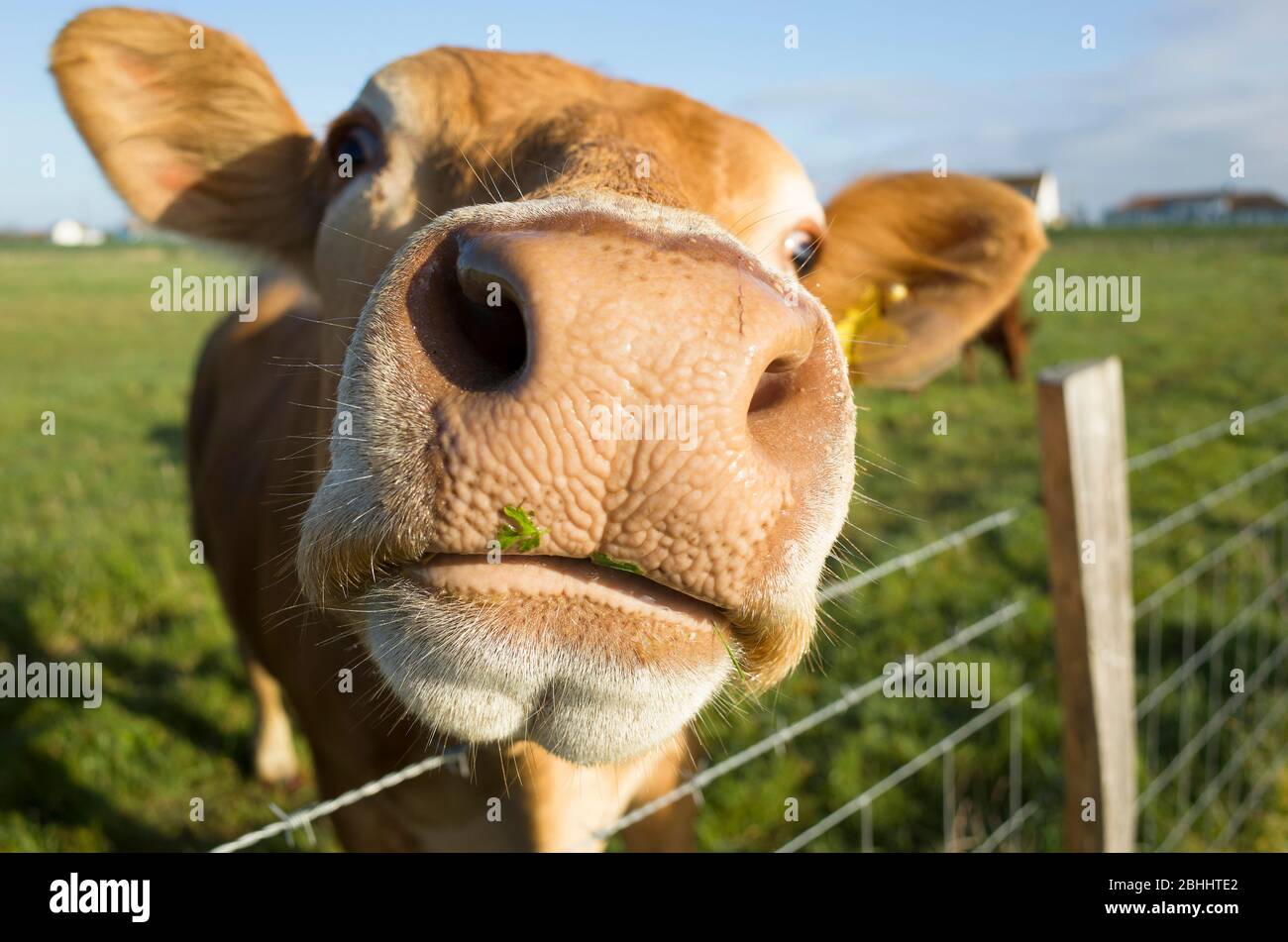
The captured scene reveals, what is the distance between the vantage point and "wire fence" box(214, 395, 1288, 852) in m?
3.01

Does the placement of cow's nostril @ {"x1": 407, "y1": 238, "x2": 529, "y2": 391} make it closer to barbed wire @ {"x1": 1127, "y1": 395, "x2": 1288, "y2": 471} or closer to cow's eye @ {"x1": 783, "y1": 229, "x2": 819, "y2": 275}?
cow's eye @ {"x1": 783, "y1": 229, "x2": 819, "y2": 275}

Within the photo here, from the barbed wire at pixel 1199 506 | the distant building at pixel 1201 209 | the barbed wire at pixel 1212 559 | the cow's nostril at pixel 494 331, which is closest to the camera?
the cow's nostril at pixel 494 331

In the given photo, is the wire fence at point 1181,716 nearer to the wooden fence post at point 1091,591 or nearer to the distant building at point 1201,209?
the wooden fence post at point 1091,591

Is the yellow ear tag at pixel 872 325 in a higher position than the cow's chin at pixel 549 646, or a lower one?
higher

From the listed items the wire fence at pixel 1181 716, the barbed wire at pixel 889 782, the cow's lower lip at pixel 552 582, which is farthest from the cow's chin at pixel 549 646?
the wire fence at pixel 1181 716

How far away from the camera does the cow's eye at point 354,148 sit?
215cm

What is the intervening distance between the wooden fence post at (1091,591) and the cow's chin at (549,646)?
5.21 feet

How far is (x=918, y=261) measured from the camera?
9.82 ft

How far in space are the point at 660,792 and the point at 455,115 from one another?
194cm

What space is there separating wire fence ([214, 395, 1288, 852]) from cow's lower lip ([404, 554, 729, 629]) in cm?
111

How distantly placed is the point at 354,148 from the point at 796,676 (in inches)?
124

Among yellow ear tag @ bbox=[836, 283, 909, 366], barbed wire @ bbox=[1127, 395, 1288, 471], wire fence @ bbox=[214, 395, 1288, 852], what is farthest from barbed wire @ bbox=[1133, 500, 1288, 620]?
yellow ear tag @ bbox=[836, 283, 909, 366]

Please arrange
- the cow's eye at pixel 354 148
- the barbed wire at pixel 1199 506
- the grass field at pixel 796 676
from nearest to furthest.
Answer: the cow's eye at pixel 354 148 → the barbed wire at pixel 1199 506 → the grass field at pixel 796 676

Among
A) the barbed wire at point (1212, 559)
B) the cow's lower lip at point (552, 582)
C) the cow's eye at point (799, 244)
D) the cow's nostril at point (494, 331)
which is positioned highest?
the cow's eye at point (799, 244)
